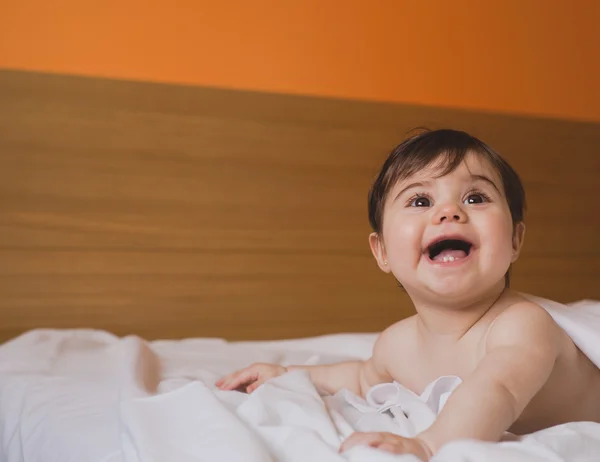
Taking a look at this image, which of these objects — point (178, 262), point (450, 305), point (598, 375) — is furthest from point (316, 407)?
point (178, 262)

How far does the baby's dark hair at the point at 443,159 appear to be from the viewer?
808 millimetres

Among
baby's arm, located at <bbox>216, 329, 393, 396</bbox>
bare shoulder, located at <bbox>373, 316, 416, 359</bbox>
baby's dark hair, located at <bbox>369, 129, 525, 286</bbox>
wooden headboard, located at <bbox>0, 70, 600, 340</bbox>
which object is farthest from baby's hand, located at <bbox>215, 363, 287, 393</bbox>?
wooden headboard, located at <bbox>0, 70, 600, 340</bbox>

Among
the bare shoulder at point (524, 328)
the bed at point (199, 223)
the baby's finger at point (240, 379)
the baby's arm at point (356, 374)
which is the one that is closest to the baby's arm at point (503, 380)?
the bare shoulder at point (524, 328)

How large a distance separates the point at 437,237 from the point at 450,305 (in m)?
0.09

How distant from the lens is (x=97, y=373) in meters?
1.01

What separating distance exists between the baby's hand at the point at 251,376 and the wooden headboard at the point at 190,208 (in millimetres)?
670

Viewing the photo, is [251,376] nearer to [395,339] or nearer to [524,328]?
[395,339]

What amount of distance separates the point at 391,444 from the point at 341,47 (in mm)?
1396

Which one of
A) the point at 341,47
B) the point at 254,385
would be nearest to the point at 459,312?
the point at 254,385

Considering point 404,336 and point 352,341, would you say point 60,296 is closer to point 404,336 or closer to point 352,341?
point 352,341

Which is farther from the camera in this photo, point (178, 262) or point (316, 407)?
point (178, 262)

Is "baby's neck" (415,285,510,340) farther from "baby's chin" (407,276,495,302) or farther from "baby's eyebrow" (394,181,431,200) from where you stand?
"baby's eyebrow" (394,181,431,200)

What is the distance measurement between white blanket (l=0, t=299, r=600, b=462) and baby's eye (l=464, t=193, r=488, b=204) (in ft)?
0.55

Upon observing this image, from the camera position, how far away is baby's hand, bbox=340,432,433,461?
54 centimetres
